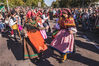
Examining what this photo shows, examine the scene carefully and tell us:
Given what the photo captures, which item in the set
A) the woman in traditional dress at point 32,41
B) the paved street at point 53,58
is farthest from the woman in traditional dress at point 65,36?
the paved street at point 53,58

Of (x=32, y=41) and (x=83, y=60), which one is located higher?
(x=32, y=41)

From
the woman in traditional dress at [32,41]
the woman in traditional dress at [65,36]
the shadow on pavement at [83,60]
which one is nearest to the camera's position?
the woman in traditional dress at [65,36]

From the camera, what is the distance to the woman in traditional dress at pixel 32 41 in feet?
13.1

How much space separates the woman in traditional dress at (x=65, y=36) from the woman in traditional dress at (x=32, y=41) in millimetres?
557

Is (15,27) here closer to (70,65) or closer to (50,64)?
(50,64)

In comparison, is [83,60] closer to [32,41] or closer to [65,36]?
[65,36]

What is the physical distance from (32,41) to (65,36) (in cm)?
118

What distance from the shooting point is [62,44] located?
3906 millimetres

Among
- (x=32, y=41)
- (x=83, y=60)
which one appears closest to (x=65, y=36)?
(x=32, y=41)

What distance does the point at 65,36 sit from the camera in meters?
3.89

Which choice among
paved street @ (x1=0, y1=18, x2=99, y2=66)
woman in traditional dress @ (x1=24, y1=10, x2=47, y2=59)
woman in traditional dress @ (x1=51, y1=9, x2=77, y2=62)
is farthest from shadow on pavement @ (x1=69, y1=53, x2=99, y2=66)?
woman in traditional dress @ (x1=24, y1=10, x2=47, y2=59)

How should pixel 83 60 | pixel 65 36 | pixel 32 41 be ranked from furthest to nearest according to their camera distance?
pixel 83 60 → pixel 32 41 → pixel 65 36

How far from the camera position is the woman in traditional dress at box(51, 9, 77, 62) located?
3.85 metres

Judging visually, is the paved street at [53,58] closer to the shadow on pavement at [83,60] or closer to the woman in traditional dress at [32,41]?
the shadow on pavement at [83,60]
